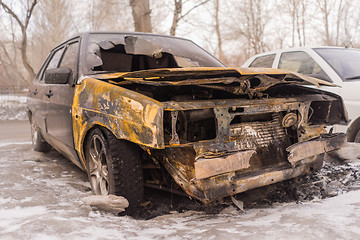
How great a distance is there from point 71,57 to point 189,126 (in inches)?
71.3

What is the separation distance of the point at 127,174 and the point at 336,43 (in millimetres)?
26000

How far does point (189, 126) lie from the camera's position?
2.37 meters

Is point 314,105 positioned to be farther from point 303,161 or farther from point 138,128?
point 138,128

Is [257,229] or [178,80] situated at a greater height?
[178,80]

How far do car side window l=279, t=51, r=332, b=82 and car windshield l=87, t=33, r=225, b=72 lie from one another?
1797 millimetres

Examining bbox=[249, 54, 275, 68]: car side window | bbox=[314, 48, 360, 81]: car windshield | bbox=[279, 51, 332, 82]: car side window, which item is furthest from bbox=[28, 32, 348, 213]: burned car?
bbox=[249, 54, 275, 68]: car side window

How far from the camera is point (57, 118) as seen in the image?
337cm

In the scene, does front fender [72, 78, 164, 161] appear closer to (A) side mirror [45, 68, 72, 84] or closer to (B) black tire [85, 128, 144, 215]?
(B) black tire [85, 128, 144, 215]

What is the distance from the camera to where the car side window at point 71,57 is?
320cm

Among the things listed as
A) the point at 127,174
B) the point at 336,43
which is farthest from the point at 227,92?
the point at 336,43

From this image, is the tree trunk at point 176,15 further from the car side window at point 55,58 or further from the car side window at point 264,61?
the car side window at point 55,58

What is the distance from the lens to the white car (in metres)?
4.00

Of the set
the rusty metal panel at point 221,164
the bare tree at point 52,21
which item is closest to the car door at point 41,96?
the rusty metal panel at point 221,164

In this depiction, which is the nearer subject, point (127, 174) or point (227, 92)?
point (127, 174)
